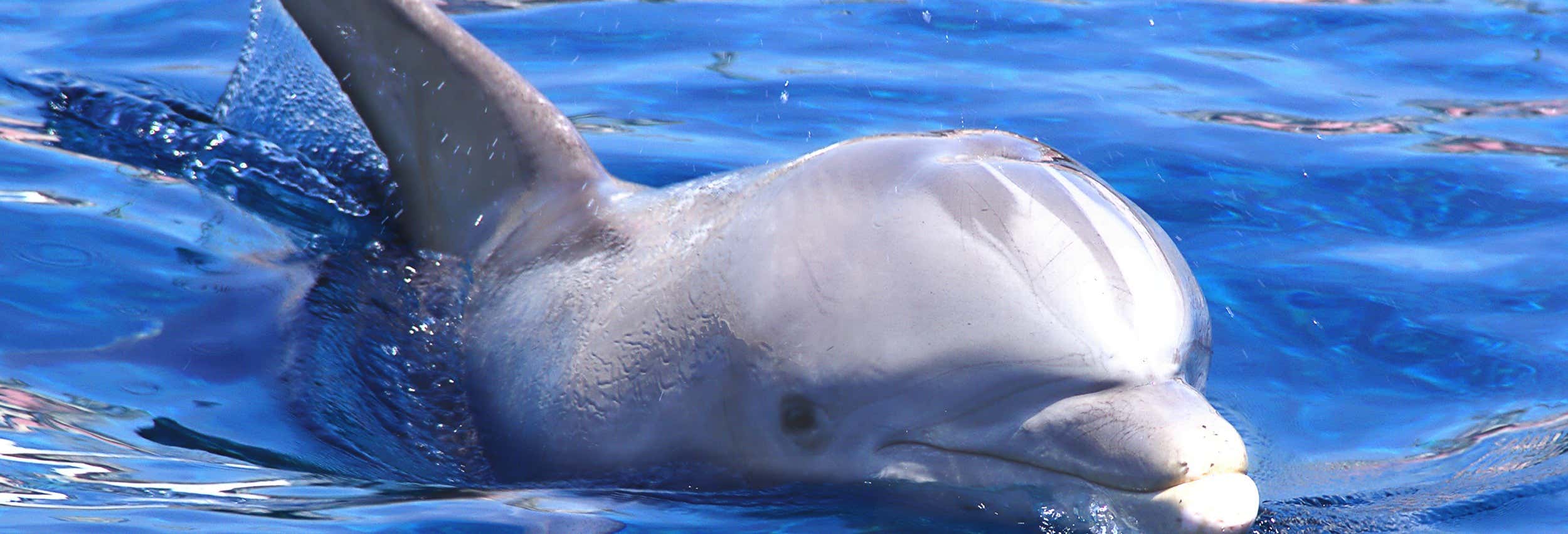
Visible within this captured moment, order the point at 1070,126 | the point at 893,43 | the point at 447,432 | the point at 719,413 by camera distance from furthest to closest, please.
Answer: the point at 893,43
the point at 1070,126
the point at 447,432
the point at 719,413

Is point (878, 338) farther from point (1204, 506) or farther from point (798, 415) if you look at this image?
point (1204, 506)

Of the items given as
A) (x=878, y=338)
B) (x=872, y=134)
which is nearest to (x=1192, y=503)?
(x=878, y=338)

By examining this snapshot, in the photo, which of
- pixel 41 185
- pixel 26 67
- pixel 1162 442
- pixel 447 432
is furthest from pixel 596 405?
pixel 26 67

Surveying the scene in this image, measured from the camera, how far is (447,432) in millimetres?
4594

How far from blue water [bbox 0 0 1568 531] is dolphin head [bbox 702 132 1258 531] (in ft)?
0.71

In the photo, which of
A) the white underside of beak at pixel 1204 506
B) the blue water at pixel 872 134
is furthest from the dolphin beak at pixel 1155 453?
the blue water at pixel 872 134

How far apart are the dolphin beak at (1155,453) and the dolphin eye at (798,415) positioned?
1.69 ft

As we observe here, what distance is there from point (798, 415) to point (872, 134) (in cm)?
362

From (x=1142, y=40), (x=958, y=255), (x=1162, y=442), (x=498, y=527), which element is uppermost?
(x=1142, y=40)

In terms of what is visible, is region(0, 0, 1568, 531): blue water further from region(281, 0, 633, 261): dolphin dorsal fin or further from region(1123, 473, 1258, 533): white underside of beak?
region(1123, 473, 1258, 533): white underside of beak

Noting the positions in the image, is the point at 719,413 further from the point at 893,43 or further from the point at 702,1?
the point at 702,1

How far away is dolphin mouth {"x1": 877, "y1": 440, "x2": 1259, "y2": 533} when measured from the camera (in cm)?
323

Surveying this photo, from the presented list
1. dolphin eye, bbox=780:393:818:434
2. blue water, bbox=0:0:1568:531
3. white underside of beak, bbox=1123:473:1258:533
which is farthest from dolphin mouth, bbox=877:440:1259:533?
dolphin eye, bbox=780:393:818:434

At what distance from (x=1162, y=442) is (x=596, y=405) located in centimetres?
148
